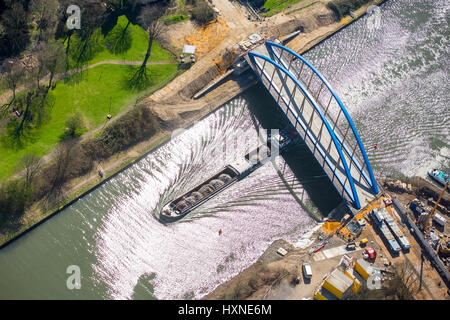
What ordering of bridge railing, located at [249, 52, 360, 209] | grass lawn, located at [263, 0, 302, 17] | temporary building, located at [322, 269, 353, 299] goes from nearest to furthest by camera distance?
temporary building, located at [322, 269, 353, 299], bridge railing, located at [249, 52, 360, 209], grass lawn, located at [263, 0, 302, 17]

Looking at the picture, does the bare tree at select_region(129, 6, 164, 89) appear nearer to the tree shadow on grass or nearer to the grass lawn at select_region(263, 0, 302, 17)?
the tree shadow on grass

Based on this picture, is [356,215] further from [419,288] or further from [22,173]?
[22,173]

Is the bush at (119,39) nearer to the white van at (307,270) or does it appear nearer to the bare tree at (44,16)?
the bare tree at (44,16)

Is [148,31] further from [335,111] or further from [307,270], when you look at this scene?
[307,270]

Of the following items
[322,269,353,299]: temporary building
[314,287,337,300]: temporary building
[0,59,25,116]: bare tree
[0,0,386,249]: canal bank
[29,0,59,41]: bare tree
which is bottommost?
[314,287,337,300]: temporary building

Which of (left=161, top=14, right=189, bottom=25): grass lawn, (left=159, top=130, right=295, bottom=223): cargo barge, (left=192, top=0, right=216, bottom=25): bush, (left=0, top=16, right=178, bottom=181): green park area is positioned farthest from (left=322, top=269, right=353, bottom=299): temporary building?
(left=161, top=14, right=189, bottom=25): grass lawn

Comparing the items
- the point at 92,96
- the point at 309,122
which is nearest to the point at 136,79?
the point at 92,96
